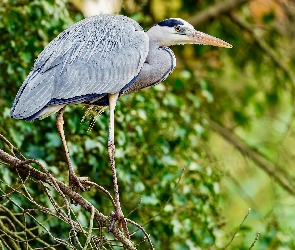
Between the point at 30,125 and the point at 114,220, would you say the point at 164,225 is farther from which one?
→ the point at 114,220

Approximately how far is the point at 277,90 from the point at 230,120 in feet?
1.60

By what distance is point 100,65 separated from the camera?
3117mm

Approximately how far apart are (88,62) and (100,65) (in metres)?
0.05

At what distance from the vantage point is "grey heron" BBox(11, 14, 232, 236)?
9.71ft

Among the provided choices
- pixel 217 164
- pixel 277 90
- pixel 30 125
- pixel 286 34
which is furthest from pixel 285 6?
pixel 30 125

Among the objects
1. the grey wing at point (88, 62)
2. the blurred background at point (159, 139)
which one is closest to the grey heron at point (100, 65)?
the grey wing at point (88, 62)

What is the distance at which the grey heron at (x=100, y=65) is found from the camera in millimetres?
2959

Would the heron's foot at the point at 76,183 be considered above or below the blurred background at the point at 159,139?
below

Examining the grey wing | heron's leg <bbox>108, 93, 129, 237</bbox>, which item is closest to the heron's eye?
the grey wing

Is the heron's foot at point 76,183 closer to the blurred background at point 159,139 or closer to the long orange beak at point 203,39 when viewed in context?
the blurred background at point 159,139

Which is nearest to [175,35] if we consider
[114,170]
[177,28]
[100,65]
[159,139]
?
[177,28]

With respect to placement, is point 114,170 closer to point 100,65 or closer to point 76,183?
point 76,183

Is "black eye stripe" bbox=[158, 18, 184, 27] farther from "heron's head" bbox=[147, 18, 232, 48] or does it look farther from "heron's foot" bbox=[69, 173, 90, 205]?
"heron's foot" bbox=[69, 173, 90, 205]

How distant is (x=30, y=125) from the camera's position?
3965 millimetres
